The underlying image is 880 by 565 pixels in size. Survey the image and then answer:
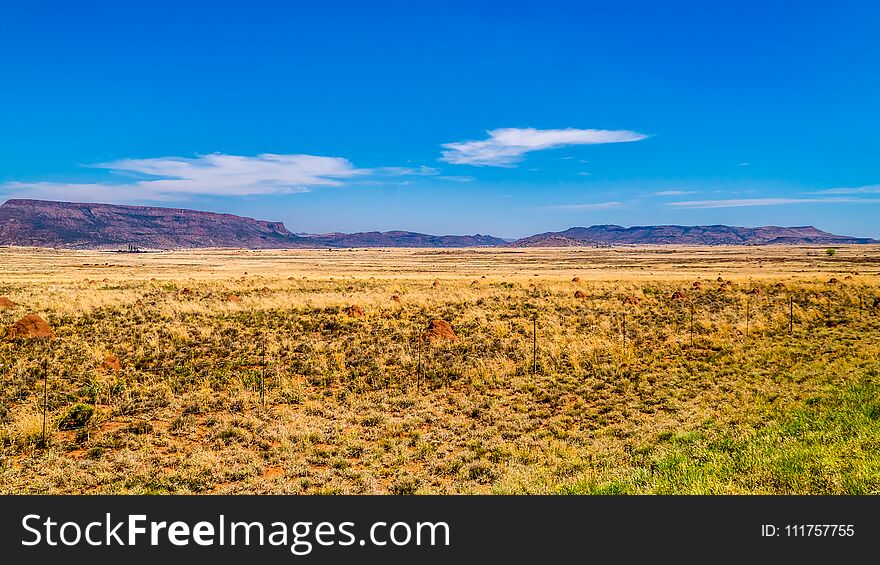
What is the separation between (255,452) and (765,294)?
3582cm

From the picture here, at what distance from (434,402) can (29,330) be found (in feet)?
54.1

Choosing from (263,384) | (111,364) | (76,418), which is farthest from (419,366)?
(111,364)

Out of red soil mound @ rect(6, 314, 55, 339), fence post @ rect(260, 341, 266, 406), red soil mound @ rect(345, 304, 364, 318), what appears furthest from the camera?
red soil mound @ rect(345, 304, 364, 318)

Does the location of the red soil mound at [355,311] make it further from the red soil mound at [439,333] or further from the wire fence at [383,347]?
the red soil mound at [439,333]

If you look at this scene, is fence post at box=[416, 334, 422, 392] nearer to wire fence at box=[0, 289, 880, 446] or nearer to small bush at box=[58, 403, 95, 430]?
wire fence at box=[0, 289, 880, 446]

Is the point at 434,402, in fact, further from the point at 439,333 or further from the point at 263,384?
the point at 439,333

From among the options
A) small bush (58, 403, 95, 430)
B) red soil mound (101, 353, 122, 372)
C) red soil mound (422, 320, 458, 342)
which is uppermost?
red soil mound (422, 320, 458, 342)

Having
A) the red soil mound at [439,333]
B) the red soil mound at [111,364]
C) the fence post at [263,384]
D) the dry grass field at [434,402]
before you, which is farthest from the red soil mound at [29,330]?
the red soil mound at [439,333]

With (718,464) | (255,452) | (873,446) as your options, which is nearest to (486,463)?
(718,464)

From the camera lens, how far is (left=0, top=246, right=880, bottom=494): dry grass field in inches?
329

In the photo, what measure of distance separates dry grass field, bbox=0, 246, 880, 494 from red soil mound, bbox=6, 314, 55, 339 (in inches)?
4.7

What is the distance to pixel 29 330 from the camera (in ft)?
62.8

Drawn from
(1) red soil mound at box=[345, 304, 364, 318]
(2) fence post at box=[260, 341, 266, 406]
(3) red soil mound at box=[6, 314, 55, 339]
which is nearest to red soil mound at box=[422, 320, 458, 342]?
(1) red soil mound at box=[345, 304, 364, 318]
